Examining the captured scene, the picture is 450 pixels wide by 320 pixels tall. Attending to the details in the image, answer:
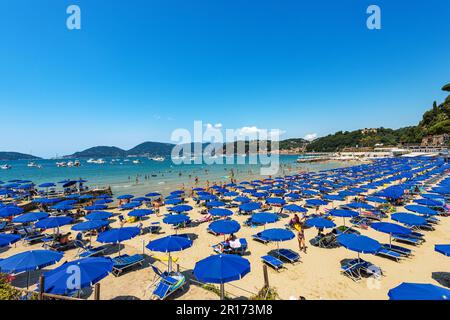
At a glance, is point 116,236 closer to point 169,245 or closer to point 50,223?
point 169,245

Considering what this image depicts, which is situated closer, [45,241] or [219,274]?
[219,274]

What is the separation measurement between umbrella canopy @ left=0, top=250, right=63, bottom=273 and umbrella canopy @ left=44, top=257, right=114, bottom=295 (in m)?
1.42

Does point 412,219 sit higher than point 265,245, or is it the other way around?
point 412,219

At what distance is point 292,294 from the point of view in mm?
7938

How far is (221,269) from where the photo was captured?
6414 millimetres

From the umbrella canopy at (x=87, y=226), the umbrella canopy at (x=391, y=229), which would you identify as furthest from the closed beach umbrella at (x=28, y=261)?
the umbrella canopy at (x=391, y=229)

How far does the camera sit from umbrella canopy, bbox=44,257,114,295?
604cm

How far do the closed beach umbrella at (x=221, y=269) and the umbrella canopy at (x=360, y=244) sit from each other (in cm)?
477

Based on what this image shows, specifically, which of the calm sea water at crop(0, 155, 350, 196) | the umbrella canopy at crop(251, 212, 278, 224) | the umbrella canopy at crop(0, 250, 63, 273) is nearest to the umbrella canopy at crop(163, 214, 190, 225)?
the umbrella canopy at crop(251, 212, 278, 224)

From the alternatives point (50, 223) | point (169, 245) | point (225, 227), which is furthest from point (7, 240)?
point (225, 227)

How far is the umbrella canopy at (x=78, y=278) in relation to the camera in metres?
6.04
